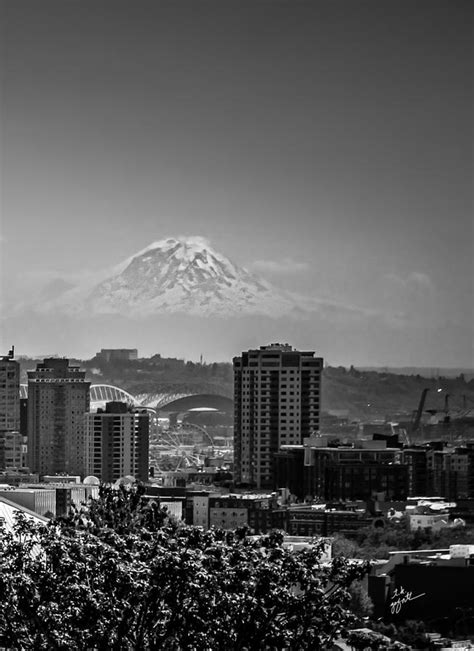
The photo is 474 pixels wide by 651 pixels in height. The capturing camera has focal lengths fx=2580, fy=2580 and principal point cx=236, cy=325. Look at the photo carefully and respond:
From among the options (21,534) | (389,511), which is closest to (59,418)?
(389,511)

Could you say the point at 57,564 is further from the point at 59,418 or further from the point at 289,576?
the point at 59,418

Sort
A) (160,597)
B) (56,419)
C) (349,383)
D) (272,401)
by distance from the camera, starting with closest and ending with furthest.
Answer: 1. (160,597)
2. (272,401)
3. (56,419)
4. (349,383)

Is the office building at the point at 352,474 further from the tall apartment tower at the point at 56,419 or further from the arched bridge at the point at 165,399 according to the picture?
the arched bridge at the point at 165,399

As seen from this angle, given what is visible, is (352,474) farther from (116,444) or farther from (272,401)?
(116,444)
